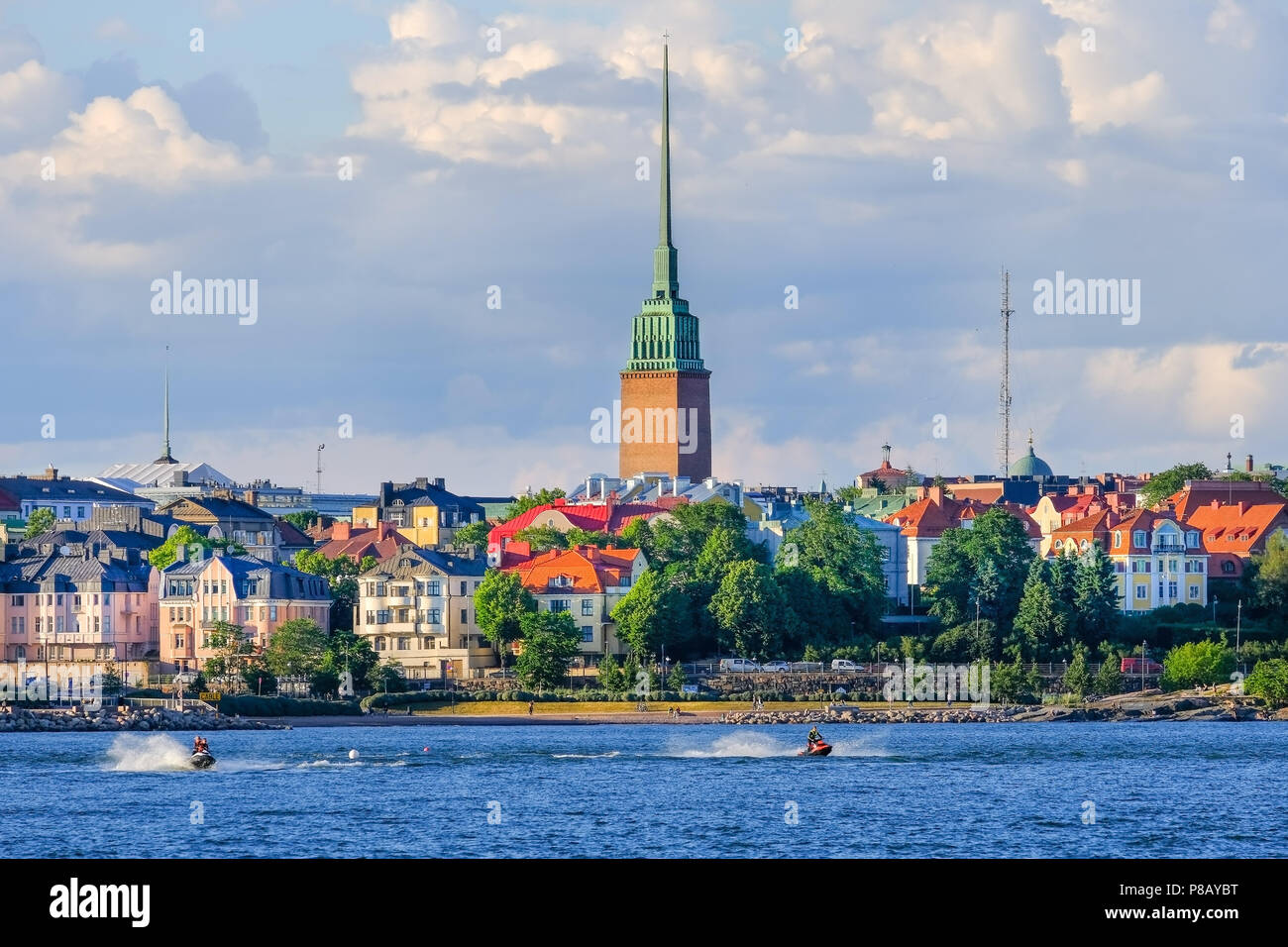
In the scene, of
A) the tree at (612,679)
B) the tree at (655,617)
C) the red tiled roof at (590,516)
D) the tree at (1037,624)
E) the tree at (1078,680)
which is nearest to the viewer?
the tree at (612,679)

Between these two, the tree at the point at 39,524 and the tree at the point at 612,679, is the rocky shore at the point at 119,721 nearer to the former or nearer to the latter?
the tree at the point at 612,679

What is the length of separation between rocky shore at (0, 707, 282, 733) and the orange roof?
87.9ft

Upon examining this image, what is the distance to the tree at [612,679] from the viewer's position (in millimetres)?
116688

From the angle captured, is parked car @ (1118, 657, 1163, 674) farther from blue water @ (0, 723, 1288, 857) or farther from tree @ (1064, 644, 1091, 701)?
blue water @ (0, 723, 1288, 857)

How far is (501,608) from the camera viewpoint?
127188mm

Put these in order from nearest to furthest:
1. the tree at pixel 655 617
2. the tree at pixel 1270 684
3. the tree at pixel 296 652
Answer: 1. the tree at pixel 1270 684
2. the tree at pixel 296 652
3. the tree at pixel 655 617

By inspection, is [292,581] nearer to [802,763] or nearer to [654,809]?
[802,763]

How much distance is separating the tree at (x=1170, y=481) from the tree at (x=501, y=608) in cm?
5789

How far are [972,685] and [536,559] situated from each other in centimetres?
3144

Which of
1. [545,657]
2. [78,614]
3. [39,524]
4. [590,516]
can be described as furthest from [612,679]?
[39,524]

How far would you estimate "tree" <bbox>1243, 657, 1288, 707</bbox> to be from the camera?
11338cm

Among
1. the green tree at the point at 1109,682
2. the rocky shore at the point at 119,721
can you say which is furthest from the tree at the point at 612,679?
the green tree at the point at 1109,682

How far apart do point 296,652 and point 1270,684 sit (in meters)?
46.8

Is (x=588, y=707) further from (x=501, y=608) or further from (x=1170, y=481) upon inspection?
(x=1170, y=481)
